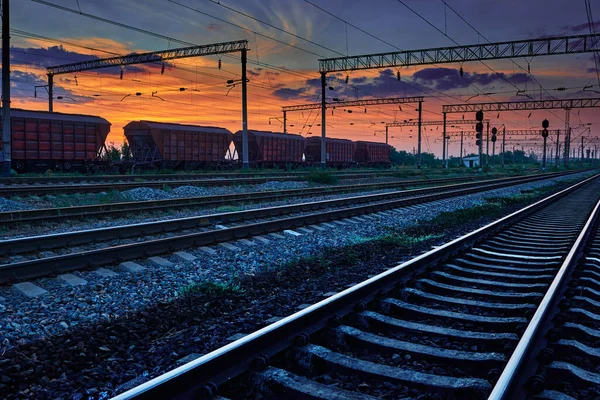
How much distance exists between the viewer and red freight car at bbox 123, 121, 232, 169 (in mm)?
31422

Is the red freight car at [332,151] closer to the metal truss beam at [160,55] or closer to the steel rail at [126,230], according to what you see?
the metal truss beam at [160,55]

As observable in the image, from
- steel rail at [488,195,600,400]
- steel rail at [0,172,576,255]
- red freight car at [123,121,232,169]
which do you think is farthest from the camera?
red freight car at [123,121,232,169]

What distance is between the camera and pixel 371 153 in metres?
60.2

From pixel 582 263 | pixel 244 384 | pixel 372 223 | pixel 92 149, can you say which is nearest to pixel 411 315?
pixel 244 384

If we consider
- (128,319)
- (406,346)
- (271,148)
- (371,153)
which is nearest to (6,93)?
(128,319)

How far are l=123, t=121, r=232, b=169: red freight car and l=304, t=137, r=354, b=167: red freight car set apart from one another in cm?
1543

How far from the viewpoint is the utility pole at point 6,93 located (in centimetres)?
2067

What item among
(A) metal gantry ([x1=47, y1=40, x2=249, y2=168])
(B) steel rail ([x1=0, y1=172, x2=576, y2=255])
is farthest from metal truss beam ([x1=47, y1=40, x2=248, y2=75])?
(B) steel rail ([x1=0, y1=172, x2=576, y2=255])

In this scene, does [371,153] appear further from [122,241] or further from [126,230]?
[122,241]

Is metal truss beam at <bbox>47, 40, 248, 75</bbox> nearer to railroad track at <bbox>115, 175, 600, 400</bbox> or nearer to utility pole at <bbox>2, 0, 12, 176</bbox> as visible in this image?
utility pole at <bbox>2, 0, 12, 176</bbox>

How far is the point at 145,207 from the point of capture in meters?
12.6

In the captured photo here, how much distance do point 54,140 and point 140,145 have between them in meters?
6.74

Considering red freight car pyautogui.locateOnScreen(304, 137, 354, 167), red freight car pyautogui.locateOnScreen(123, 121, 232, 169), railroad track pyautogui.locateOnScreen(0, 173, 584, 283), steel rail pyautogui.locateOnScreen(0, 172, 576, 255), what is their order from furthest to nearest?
red freight car pyautogui.locateOnScreen(304, 137, 354, 167), red freight car pyautogui.locateOnScreen(123, 121, 232, 169), steel rail pyautogui.locateOnScreen(0, 172, 576, 255), railroad track pyautogui.locateOnScreen(0, 173, 584, 283)

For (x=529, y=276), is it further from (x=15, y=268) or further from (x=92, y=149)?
(x=92, y=149)
